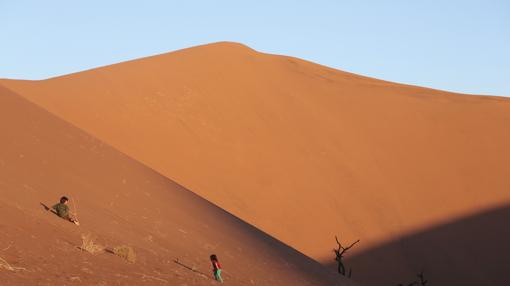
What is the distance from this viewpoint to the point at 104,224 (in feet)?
51.6

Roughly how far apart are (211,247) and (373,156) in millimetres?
20938

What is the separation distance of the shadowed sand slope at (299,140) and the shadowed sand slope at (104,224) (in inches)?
362

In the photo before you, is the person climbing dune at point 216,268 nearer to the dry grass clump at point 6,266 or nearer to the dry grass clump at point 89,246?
the dry grass clump at point 89,246

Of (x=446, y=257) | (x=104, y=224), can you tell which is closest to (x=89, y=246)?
(x=104, y=224)

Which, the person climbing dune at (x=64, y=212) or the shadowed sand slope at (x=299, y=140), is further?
the shadowed sand slope at (x=299, y=140)

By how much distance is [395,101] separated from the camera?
4450cm

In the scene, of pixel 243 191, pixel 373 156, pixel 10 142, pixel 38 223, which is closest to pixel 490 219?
pixel 373 156

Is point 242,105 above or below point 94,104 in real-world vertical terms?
above

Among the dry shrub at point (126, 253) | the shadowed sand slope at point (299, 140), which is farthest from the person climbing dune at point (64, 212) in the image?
the shadowed sand slope at point (299, 140)

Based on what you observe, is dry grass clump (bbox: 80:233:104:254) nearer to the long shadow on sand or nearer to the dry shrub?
the dry shrub

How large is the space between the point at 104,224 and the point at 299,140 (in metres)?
22.9

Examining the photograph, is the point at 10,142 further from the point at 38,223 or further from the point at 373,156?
the point at 373,156

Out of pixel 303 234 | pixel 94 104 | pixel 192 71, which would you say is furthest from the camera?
pixel 192 71

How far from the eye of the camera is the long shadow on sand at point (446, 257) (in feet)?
95.5
